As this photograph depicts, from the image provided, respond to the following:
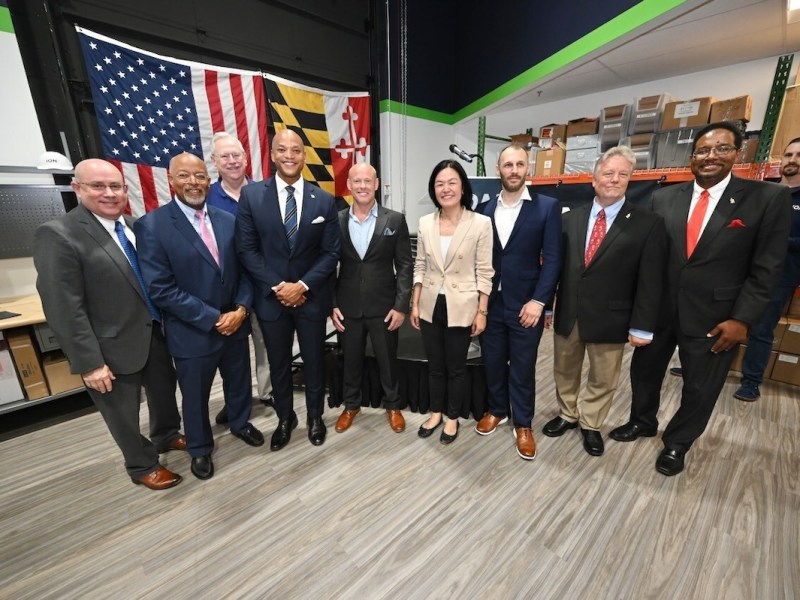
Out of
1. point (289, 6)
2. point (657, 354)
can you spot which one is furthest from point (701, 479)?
point (289, 6)

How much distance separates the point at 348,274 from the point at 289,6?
425 centimetres

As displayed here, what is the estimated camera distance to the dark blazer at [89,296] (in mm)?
1437

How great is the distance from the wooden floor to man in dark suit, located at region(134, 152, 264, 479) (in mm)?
431

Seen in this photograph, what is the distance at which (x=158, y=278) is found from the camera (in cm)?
161

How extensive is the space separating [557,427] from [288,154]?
2345 millimetres

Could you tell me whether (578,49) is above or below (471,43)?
below

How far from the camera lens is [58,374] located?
249 centimetres

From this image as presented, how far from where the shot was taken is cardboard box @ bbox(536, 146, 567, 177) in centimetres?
427

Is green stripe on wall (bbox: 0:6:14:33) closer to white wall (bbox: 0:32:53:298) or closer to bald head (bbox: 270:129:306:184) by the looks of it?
white wall (bbox: 0:32:53:298)

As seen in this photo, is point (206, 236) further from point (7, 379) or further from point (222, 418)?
point (7, 379)

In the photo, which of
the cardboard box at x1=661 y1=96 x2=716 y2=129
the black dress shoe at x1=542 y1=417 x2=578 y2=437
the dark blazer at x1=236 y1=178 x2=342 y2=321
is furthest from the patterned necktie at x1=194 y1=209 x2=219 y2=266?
the cardboard box at x1=661 y1=96 x2=716 y2=129

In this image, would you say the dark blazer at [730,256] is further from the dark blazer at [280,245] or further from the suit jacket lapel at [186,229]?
the suit jacket lapel at [186,229]

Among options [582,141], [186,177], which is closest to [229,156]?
[186,177]

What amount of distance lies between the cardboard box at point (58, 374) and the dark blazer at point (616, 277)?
3.50 m
